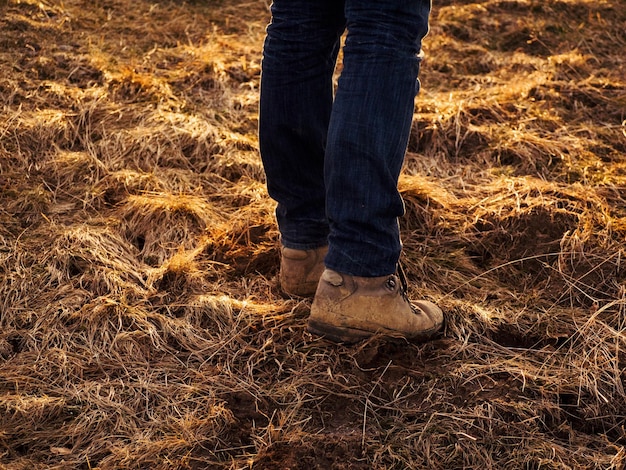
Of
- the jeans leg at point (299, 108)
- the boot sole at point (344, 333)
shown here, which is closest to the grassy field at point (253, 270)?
the boot sole at point (344, 333)

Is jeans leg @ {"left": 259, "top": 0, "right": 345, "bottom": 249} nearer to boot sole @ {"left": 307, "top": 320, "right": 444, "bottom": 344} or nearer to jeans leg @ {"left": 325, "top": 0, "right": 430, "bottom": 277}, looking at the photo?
jeans leg @ {"left": 325, "top": 0, "right": 430, "bottom": 277}

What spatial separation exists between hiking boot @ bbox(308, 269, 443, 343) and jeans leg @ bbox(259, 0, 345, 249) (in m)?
0.29

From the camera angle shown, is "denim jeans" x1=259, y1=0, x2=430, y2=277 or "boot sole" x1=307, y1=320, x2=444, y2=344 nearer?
"denim jeans" x1=259, y1=0, x2=430, y2=277

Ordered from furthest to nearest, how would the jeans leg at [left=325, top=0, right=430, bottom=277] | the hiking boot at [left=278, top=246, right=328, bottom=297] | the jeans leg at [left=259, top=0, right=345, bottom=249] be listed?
1. the hiking boot at [left=278, top=246, right=328, bottom=297]
2. the jeans leg at [left=259, top=0, right=345, bottom=249]
3. the jeans leg at [left=325, top=0, right=430, bottom=277]

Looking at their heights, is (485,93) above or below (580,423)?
above

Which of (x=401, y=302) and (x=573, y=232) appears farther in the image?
(x=573, y=232)

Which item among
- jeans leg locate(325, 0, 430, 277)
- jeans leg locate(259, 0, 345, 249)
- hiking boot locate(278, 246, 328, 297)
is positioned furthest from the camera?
hiking boot locate(278, 246, 328, 297)

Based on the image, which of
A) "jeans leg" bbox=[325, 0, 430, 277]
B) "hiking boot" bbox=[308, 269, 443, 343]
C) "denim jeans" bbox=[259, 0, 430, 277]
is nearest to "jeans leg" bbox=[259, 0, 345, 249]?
"denim jeans" bbox=[259, 0, 430, 277]

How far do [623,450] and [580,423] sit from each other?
0.14 meters

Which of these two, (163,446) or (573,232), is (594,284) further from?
(163,446)

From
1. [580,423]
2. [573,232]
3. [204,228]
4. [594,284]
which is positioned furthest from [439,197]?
[580,423]

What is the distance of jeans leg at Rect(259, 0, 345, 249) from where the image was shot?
210 centimetres

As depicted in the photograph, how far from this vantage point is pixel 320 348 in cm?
223

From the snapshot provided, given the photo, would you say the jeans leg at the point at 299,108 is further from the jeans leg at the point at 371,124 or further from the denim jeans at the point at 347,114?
the jeans leg at the point at 371,124
